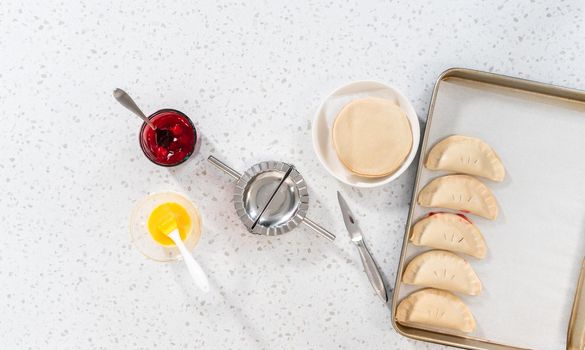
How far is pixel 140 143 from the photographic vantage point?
3.01 ft

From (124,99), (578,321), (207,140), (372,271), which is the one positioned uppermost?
(124,99)

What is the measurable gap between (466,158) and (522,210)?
0.15 meters

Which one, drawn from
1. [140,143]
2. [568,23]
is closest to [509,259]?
[568,23]

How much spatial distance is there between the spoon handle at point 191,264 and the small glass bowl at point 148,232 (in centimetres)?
3

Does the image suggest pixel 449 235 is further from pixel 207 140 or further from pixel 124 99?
pixel 124 99

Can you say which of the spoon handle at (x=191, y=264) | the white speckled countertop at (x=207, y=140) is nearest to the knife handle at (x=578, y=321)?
the white speckled countertop at (x=207, y=140)

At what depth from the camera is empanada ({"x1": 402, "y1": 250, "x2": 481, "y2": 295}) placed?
3.05 feet

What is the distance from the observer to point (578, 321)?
95cm

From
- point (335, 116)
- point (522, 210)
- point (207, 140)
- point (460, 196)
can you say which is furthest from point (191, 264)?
point (522, 210)

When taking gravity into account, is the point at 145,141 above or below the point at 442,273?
above

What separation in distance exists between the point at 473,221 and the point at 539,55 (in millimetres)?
333

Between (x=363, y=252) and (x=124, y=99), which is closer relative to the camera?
(x=124, y=99)

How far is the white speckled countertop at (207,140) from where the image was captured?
936 millimetres

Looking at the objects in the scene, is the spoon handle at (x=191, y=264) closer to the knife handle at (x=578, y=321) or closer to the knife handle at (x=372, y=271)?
the knife handle at (x=372, y=271)
